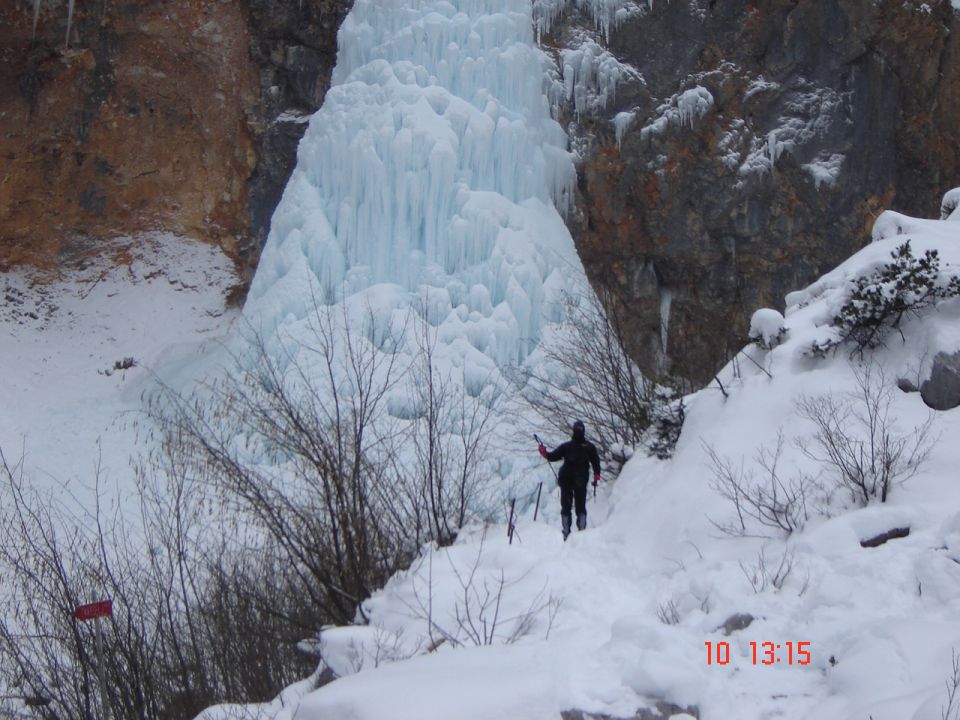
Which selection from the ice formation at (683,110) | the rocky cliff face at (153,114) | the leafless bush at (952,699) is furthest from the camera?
the rocky cliff face at (153,114)

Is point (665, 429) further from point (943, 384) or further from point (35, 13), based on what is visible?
point (35, 13)

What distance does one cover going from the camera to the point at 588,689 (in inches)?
141

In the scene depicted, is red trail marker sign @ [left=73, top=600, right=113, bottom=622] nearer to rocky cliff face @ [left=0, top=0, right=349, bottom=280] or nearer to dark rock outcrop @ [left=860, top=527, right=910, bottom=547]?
dark rock outcrop @ [left=860, top=527, right=910, bottom=547]

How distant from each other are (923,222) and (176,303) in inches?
477

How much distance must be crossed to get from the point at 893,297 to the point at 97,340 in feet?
41.9

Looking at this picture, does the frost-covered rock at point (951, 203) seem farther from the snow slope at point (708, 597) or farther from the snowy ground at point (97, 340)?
the snowy ground at point (97, 340)

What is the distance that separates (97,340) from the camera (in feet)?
50.9

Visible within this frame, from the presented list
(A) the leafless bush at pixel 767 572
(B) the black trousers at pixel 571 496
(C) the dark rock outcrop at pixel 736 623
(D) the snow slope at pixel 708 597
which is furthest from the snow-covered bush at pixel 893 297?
(C) the dark rock outcrop at pixel 736 623

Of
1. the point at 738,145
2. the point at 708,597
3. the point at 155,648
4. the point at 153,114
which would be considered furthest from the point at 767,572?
the point at 153,114

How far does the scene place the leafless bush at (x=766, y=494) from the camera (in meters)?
5.70

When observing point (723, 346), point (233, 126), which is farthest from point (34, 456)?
point (723, 346)

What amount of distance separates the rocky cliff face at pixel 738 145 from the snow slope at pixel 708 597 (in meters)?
5.55

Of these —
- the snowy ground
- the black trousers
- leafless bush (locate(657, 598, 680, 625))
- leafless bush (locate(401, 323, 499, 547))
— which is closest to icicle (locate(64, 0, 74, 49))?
the snowy ground

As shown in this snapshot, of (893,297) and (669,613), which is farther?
(893,297)
